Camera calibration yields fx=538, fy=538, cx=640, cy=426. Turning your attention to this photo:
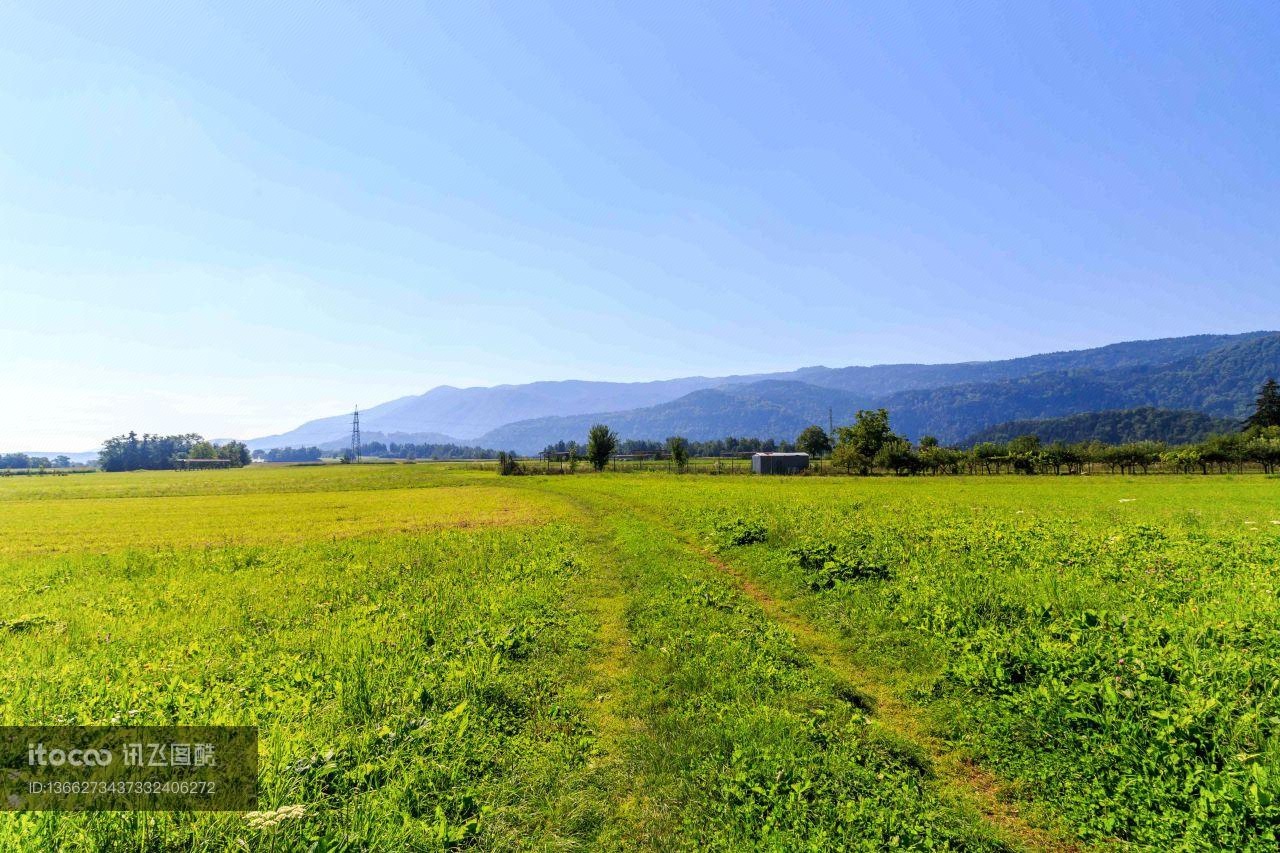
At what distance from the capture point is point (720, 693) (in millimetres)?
9422

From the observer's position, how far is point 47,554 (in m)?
26.8

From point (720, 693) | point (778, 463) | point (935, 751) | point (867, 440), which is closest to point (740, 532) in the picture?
point (720, 693)

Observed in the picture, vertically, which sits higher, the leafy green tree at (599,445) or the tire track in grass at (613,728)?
the leafy green tree at (599,445)

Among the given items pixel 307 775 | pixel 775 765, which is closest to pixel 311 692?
pixel 307 775

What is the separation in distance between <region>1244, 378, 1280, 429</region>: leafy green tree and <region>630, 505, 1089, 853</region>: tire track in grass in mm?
183433

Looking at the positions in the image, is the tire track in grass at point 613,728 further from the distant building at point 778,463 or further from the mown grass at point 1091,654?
the distant building at point 778,463

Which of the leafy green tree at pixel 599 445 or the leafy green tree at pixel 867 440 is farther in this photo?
the leafy green tree at pixel 599 445

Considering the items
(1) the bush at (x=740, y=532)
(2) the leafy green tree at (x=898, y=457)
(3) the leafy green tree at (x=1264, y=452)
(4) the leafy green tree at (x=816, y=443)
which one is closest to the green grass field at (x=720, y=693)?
(1) the bush at (x=740, y=532)

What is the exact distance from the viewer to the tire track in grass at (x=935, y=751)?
6090mm

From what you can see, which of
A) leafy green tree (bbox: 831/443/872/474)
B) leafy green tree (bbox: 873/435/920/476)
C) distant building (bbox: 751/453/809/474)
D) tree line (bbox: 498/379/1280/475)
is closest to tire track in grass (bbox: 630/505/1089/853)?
tree line (bbox: 498/379/1280/475)

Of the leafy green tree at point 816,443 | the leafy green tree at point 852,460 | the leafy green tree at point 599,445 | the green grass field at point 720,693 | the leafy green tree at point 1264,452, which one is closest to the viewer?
the green grass field at point 720,693

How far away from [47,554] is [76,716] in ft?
93.7

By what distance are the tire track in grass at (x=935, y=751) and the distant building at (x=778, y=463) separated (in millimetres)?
117053

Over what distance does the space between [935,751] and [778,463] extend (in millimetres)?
126481
